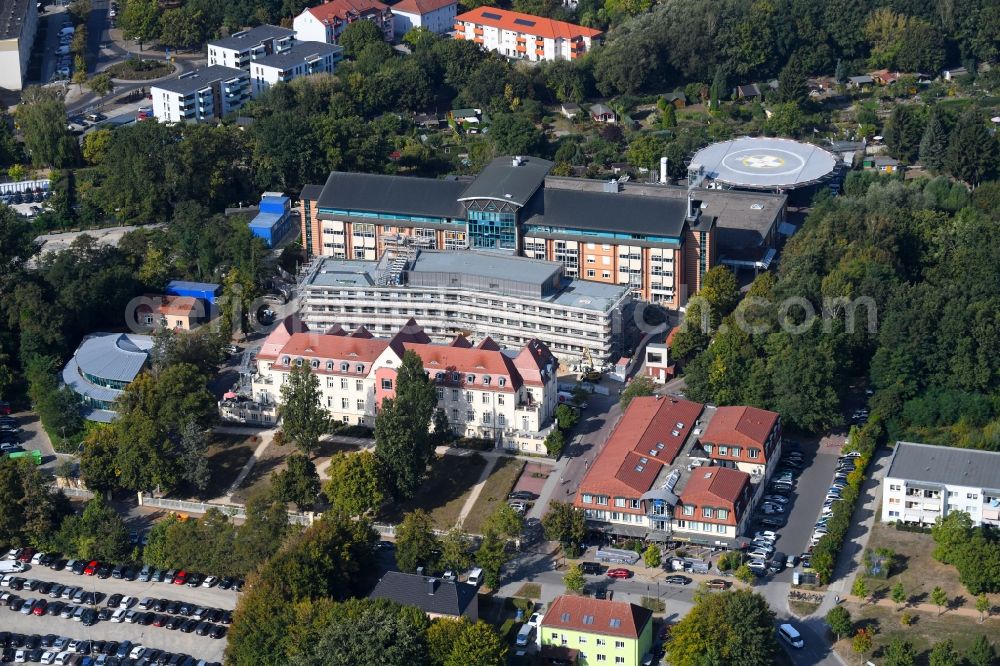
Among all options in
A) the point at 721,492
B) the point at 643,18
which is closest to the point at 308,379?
the point at 721,492

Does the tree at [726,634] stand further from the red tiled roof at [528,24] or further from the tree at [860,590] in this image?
the red tiled roof at [528,24]

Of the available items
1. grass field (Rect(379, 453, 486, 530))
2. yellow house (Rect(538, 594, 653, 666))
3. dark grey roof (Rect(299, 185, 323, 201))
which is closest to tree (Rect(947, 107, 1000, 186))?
dark grey roof (Rect(299, 185, 323, 201))

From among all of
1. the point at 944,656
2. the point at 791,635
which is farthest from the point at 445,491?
the point at 944,656

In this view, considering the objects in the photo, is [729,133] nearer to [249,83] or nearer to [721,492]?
[249,83]

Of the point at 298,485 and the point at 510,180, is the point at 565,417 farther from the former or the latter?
the point at 510,180

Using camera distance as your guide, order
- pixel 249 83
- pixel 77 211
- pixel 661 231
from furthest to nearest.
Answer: pixel 249 83, pixel 77 211, pixel 661 231

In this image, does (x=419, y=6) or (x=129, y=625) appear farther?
(x=419, y=6)

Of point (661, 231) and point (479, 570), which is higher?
point (661, 231)
